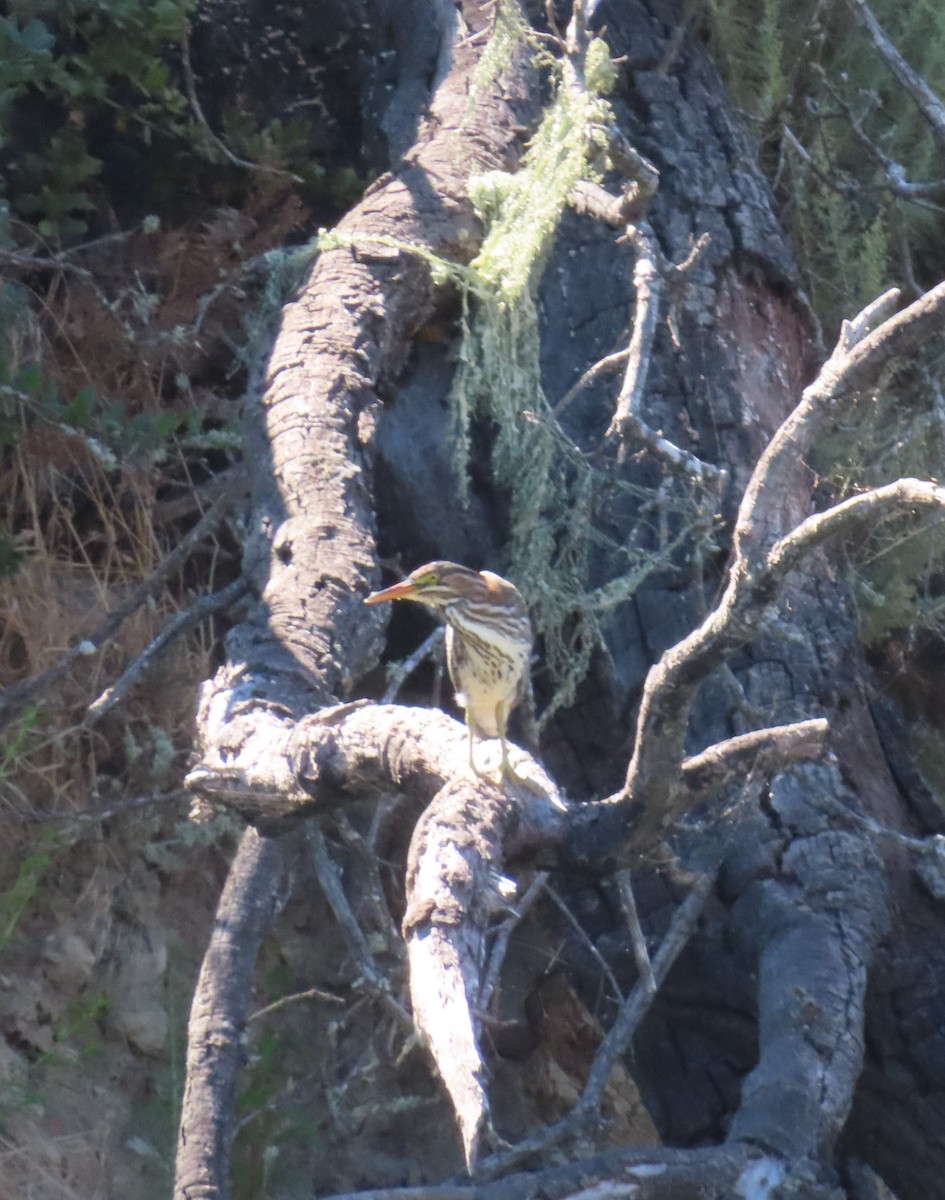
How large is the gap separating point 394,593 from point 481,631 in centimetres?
17

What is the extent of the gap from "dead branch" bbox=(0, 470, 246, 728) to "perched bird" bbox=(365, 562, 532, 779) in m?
0.75

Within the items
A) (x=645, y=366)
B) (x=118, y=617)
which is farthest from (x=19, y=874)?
(x=645, y=366)

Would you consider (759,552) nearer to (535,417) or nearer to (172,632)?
(535,417)

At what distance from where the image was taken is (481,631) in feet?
7.77

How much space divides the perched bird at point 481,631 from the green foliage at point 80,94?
1.64 metres

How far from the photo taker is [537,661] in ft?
9.52

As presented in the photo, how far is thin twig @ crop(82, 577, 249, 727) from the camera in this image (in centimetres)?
268

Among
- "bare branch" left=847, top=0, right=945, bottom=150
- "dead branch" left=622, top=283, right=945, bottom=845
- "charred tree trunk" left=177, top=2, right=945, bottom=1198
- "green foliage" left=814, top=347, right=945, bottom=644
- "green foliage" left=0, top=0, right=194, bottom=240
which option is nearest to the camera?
"dead branch" left=622, top=283, right=945, bottom=845

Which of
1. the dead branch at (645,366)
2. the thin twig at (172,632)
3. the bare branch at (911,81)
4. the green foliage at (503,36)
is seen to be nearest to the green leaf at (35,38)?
the green foliage at (503,36)

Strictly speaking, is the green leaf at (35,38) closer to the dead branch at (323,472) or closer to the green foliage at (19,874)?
the dead branch at (323,472)

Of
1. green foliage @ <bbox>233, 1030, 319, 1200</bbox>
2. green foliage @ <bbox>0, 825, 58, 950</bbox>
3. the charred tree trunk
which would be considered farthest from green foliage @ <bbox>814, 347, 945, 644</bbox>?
green foliage @ <bbox>0, 825, 58, 950</bbox>

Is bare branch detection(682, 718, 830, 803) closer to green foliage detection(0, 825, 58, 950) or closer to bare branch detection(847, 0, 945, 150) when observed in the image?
green foliage detection(0, 825, 58, 950)

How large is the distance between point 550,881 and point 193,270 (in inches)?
69.8

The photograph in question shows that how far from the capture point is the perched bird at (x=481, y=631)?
2.33 metres
